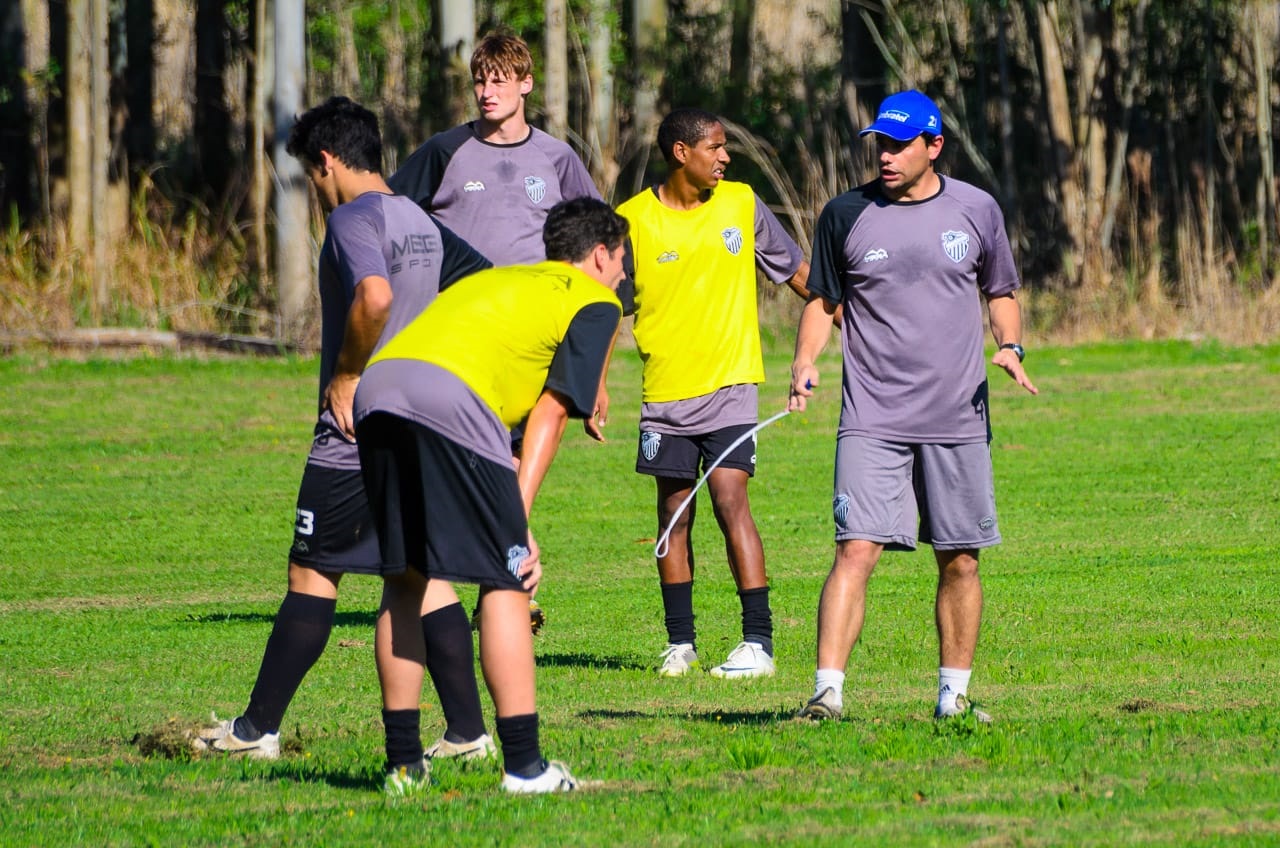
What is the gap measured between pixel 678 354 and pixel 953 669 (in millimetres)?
2188

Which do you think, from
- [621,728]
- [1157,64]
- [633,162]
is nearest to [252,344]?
[633,162]

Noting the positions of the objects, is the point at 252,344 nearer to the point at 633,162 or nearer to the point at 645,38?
the point at 633,162

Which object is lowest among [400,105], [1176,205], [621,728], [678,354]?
[621,728]

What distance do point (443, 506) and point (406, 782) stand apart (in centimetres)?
88

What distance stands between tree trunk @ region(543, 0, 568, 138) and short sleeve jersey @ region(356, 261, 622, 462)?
1901 cm

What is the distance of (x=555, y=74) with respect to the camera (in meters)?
25.5

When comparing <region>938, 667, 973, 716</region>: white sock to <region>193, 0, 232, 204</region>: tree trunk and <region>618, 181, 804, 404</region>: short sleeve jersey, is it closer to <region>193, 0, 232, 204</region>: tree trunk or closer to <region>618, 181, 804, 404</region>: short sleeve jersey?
<region>618, 181, 804, 404</region>: short sleeve jersey

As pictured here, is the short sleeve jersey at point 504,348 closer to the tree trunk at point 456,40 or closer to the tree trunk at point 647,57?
the tree trunk at point 456,40

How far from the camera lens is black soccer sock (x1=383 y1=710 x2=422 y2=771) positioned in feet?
18.2

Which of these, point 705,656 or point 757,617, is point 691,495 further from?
point 705,656

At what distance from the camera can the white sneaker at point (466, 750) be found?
6023 millimetres

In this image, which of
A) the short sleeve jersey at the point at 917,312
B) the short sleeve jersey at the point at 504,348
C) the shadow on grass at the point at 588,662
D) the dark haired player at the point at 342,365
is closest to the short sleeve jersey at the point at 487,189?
the shadow on grass at the point at 588,662

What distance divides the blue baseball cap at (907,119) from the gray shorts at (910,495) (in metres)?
1.10

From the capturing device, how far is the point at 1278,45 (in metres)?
29.6
